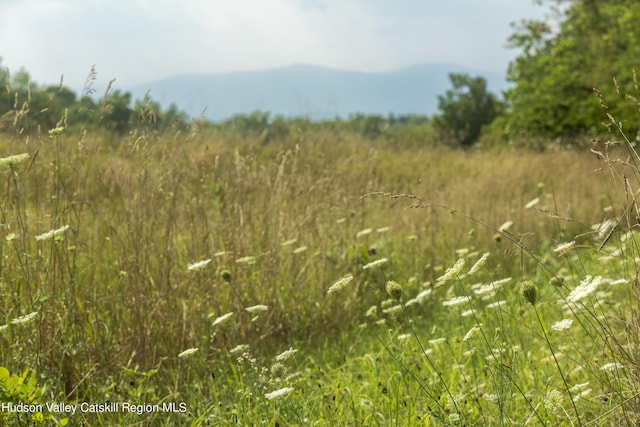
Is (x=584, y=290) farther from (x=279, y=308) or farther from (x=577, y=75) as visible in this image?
(x=577, y=75)

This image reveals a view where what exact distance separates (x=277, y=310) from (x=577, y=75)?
1497cm

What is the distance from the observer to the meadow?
215 cm

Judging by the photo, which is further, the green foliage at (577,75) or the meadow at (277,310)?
the green foliage at (577,75)

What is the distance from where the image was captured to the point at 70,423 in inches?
99.1

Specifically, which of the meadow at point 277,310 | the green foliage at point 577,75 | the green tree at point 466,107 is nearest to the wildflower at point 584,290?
the meadow at point 277,310

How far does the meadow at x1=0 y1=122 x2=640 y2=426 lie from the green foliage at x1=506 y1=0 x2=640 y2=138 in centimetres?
1178

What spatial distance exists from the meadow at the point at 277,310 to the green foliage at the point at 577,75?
1178 cm

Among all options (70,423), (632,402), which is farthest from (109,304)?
(632,402)

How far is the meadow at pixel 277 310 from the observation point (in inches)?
84.7

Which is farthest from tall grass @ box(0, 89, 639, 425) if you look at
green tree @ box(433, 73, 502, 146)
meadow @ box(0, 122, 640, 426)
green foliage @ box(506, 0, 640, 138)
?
green tree @ box(433, 73, 502, 146)

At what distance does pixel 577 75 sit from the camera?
54.0 feet

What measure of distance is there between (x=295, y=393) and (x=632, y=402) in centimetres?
136

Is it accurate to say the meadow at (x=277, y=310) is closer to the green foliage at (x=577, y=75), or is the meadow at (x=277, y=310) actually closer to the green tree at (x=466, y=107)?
the green foliage at (x=577, y=75)

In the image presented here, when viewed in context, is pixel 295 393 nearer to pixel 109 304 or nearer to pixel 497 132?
pixel 109 304
